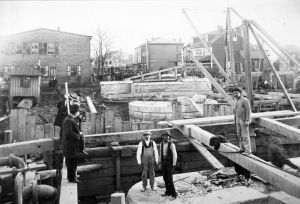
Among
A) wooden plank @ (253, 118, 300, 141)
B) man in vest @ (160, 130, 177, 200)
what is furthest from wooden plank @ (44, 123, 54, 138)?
wooden plank @ (253, 118, 300, 141)

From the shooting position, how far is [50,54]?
3175 cm

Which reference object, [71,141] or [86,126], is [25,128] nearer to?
[86,126]

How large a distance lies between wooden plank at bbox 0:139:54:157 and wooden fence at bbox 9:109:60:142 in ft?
3.70

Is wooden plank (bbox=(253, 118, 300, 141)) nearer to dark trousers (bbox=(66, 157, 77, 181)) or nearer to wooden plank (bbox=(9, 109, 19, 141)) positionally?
dark trousers (bbox=(66, 157, 77, 181))

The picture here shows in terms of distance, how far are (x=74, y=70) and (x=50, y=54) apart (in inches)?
124

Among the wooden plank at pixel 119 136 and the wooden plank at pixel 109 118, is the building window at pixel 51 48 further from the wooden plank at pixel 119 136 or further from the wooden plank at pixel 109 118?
the wooden plank at pixel 119 136

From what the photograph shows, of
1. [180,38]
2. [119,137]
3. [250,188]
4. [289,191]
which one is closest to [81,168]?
[119,137]

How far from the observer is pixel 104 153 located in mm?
8852

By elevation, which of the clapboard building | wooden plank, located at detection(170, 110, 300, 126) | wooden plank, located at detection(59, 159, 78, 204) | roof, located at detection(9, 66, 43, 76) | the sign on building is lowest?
wooden plank, located at detection(59, 159, 78, 204)

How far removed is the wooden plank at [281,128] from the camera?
841 centimetres

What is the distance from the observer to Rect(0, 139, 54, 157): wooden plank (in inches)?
291

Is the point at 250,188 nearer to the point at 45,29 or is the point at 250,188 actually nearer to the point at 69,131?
the point at 69,131

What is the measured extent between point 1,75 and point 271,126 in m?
27.6

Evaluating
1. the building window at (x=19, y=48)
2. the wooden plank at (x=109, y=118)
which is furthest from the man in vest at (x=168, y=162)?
the building window at (x=19, y=48)
